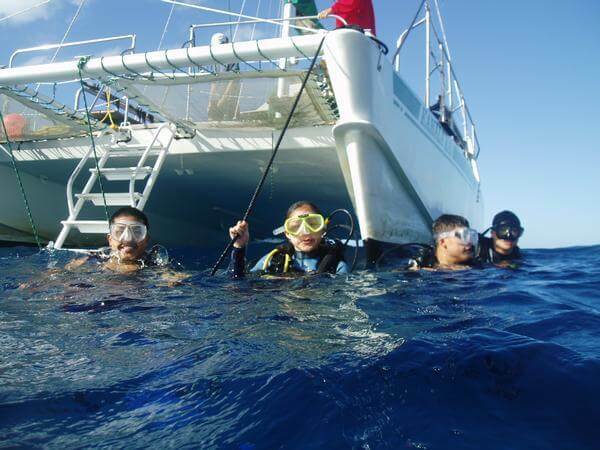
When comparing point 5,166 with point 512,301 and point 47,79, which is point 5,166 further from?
point 512,301

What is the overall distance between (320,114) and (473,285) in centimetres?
346

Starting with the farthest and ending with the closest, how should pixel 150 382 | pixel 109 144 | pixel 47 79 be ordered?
1. pixel 109 144
2. pixel 47 79
3. pixel 150 382

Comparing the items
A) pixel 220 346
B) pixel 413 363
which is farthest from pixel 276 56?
pixel 413 363

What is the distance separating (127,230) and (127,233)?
27mm

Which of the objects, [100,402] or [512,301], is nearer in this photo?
[100,402]

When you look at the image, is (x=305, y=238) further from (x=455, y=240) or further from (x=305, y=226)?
(x=455, y=240)

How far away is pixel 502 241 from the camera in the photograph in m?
4.94

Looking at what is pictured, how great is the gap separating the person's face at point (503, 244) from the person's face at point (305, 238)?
209cm

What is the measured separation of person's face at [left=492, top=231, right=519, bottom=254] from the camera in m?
4.93

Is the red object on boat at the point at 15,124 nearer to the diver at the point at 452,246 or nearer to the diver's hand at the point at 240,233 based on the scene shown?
the diver's hand at the point at 240,233

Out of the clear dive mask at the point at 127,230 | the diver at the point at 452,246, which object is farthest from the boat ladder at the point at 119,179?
the diver at the point at 452,246

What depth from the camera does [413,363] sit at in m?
1.71

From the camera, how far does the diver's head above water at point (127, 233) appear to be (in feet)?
13.3

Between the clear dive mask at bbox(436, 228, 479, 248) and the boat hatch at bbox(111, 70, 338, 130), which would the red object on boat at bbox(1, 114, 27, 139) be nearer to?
the boat hatch at bbox(111, 70, 338, 130)
